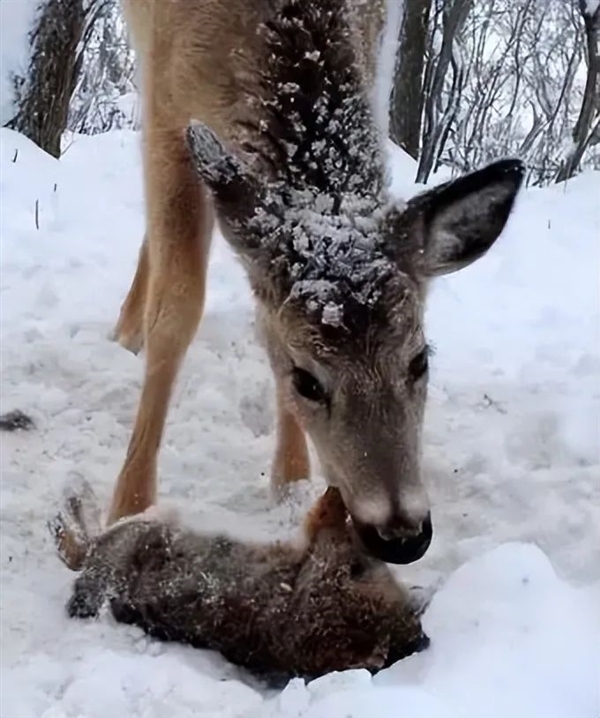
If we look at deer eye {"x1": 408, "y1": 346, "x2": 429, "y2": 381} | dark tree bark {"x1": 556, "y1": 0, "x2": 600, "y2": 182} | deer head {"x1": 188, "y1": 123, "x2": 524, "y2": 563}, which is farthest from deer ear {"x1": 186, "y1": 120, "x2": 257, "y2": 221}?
dark tree bark {"x1": 556, "y1": 0, "x2": 600, "y2": 182}

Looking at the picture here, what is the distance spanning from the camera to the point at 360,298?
3395 millimetres

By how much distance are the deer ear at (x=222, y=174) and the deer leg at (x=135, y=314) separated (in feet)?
7.51

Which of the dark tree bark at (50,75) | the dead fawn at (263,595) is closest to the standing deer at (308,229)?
the dead fawn at (263,595)

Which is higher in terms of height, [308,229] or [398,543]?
[308,229]

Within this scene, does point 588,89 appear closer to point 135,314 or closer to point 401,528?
point 135,314

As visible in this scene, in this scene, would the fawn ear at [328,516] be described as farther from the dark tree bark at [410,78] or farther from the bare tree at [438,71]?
the bare tree at [438,71]

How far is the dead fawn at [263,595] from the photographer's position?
3.14 metres

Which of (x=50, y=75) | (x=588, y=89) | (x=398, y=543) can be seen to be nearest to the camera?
(x=398, y=543)

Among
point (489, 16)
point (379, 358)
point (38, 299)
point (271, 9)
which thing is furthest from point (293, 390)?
point (489, 16)

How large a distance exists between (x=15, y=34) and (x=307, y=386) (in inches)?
248

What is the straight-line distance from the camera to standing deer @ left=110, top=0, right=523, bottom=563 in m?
3.40

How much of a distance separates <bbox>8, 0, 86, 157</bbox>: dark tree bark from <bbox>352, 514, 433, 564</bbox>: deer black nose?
22.2ft

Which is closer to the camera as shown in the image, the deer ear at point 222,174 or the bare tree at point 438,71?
the deer ear at point 222,174

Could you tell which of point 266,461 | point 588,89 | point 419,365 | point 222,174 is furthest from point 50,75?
point 588,89
